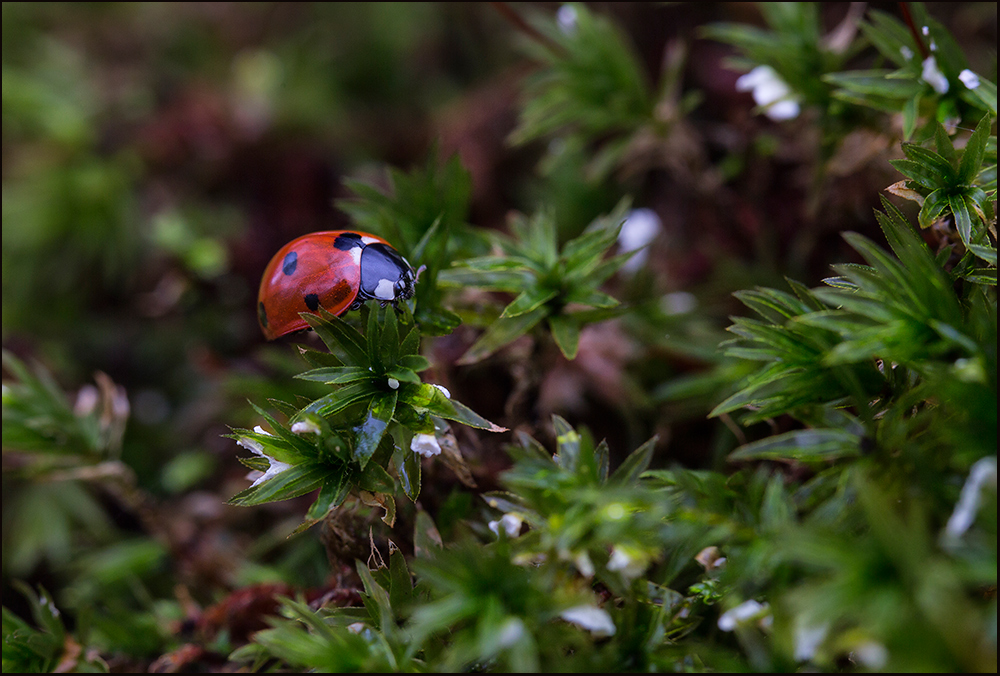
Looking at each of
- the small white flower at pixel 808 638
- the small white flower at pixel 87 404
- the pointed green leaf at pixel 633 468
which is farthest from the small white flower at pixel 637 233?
the small white flower at pixel 87 404

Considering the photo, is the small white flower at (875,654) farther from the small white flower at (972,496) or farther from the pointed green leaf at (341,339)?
the pointed green leaf at (341,339)

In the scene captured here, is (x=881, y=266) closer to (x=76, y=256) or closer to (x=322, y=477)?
(x=322, y=477)

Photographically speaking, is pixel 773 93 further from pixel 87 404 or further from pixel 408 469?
pixel 87 404

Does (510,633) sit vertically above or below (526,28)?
below

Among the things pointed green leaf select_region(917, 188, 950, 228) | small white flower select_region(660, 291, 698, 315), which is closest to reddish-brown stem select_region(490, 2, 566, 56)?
small white flower select_region(660, 291, 698, 315)

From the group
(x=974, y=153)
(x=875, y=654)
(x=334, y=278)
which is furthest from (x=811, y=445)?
(x=334, y=278)

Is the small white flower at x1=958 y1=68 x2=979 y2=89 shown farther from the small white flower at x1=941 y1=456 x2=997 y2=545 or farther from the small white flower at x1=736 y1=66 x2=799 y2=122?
the small white flower at x1=941 y1=456 x2=997 y2=545
